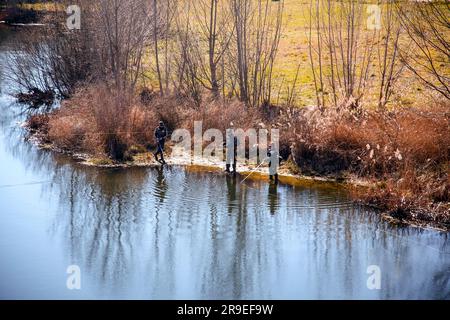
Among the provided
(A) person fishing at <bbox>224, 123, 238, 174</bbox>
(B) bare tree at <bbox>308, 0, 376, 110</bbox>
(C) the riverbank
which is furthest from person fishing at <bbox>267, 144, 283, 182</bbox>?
(B) bare tree at <bbox>308, 0, 376, 110</bbox>

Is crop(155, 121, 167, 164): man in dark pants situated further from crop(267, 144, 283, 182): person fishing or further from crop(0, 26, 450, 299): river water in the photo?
crop(267, 144, 283, 182): person fishing

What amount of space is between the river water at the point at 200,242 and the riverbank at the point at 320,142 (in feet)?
3.41

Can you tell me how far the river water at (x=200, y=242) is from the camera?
55.8 ft

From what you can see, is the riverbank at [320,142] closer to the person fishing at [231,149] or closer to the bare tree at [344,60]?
the person fishing at [231,149]

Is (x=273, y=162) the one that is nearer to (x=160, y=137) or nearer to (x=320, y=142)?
(x=320, y=142)

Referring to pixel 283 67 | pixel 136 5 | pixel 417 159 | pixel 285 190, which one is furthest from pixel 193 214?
pixel 283 67

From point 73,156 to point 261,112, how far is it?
322 inches

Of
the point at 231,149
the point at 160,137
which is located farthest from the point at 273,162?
the point at 160,137

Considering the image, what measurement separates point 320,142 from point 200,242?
837 cm

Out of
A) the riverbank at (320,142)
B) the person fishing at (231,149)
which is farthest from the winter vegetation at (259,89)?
the person fishing at (231,149)

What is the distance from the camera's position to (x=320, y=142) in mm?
26234
